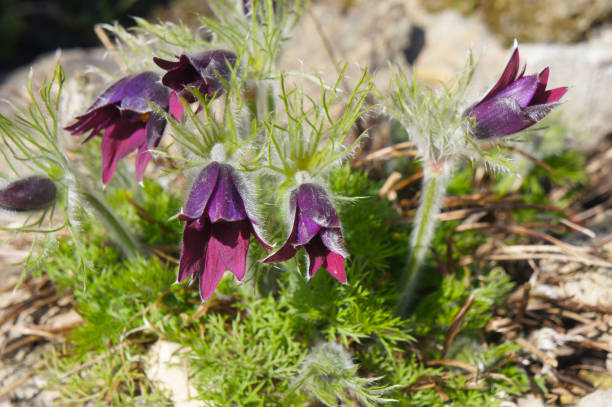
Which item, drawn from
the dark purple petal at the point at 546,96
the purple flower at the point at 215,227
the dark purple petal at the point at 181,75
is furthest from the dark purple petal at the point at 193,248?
the dark purple petal at the point at 546,96

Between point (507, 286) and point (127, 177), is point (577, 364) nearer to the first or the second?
point (507, 286)

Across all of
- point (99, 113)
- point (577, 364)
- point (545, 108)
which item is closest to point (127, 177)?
point (99, 113)

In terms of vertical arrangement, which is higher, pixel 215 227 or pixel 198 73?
pixel 198 73

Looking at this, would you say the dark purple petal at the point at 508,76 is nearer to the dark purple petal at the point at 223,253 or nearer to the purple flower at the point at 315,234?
the purple flower at the point at 315,234

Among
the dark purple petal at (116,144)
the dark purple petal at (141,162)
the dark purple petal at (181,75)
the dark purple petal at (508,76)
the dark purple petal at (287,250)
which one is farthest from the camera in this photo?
the dark purple petal at (116,144)

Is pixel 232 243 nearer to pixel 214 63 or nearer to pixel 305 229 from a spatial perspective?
pixel 305 229

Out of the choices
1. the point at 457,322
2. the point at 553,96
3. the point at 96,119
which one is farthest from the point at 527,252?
the point at 96,119
